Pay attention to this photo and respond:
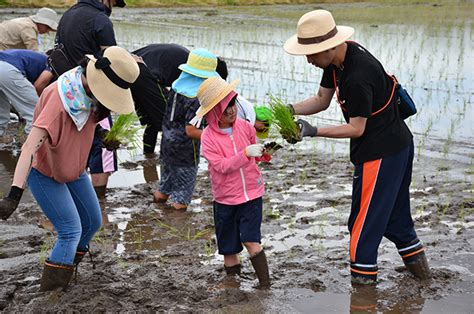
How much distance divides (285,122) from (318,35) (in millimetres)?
569

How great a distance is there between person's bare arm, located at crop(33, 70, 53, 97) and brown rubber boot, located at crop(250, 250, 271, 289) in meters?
4.43

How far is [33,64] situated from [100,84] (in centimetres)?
455

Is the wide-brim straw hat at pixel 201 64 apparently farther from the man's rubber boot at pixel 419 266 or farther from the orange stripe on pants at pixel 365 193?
the man's rubber boot at pixel 419 266

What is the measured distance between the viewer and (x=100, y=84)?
3.79 m

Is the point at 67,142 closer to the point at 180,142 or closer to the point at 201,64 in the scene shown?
the point at 201,64

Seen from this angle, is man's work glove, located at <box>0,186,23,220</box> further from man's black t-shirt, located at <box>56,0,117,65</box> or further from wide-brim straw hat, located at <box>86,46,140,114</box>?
man's black t-shirt, located at <box>56,0,117,65</box>

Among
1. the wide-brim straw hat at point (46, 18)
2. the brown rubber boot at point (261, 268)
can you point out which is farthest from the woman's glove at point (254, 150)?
the wide-brim straw hat at point (46, 18)

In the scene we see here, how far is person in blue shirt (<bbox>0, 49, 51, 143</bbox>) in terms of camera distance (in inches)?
307

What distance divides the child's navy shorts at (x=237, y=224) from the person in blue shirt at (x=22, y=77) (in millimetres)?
4145

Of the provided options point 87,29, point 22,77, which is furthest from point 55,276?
point 22,77

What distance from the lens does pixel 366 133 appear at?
432 cm

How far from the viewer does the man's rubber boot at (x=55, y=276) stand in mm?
4172

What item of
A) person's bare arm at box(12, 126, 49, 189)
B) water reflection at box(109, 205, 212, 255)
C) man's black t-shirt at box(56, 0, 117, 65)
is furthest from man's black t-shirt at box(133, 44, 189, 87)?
person's bare arm at box(12, 126, 49, 189)

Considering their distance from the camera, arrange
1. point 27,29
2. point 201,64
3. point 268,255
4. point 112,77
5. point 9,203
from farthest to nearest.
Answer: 1. point 27,29
2. point 201,64
3. point 268,255
4. point 112,77
5. point 9,203
